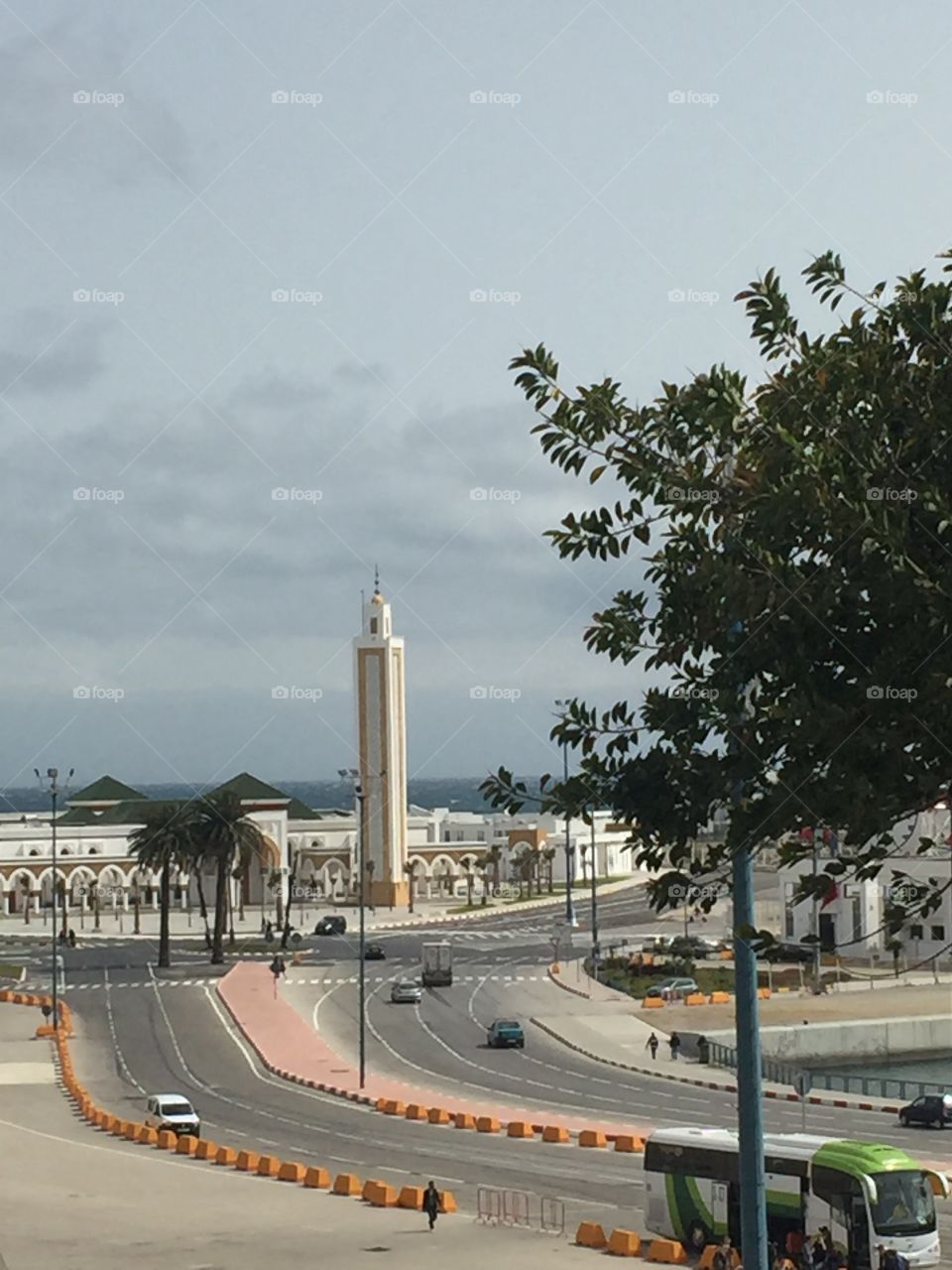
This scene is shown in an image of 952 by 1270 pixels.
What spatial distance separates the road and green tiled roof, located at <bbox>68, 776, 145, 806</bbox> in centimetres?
6359

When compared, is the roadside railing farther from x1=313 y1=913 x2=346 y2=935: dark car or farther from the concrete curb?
x1=313 y1=913 x2=346 y2=935: dark car

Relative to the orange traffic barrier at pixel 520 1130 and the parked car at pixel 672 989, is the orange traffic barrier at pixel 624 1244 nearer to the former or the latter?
the orange traffic barrier at pixel 520 1130

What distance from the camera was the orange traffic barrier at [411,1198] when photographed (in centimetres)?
4028

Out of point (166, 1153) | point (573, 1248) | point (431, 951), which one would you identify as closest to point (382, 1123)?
point (166, 1153)

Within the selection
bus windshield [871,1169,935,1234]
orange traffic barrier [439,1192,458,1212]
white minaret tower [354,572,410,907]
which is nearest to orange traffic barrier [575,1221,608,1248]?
orange traffic barrier [439,1192,458,1212]

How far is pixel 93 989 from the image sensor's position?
89312 mm

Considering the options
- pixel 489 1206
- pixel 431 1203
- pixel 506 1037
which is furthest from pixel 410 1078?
pixel 431 1203

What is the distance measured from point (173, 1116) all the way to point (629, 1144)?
13.1m

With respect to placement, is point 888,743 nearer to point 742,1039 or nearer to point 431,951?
point 742,1039

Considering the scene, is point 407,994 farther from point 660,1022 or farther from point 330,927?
point 330,927

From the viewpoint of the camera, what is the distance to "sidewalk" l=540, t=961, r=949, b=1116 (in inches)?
2494

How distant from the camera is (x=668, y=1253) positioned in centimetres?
3391

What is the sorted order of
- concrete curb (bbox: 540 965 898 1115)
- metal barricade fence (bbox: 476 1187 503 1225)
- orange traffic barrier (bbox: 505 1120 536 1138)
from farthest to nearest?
concrete curb (bbox: 540 965 898 1115)
orange traffic barrier (bbox: 505 1120 536 1138)
metal barricade fence (bbox: 476 1187 503 1225)

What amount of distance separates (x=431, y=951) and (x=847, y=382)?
79094mm
